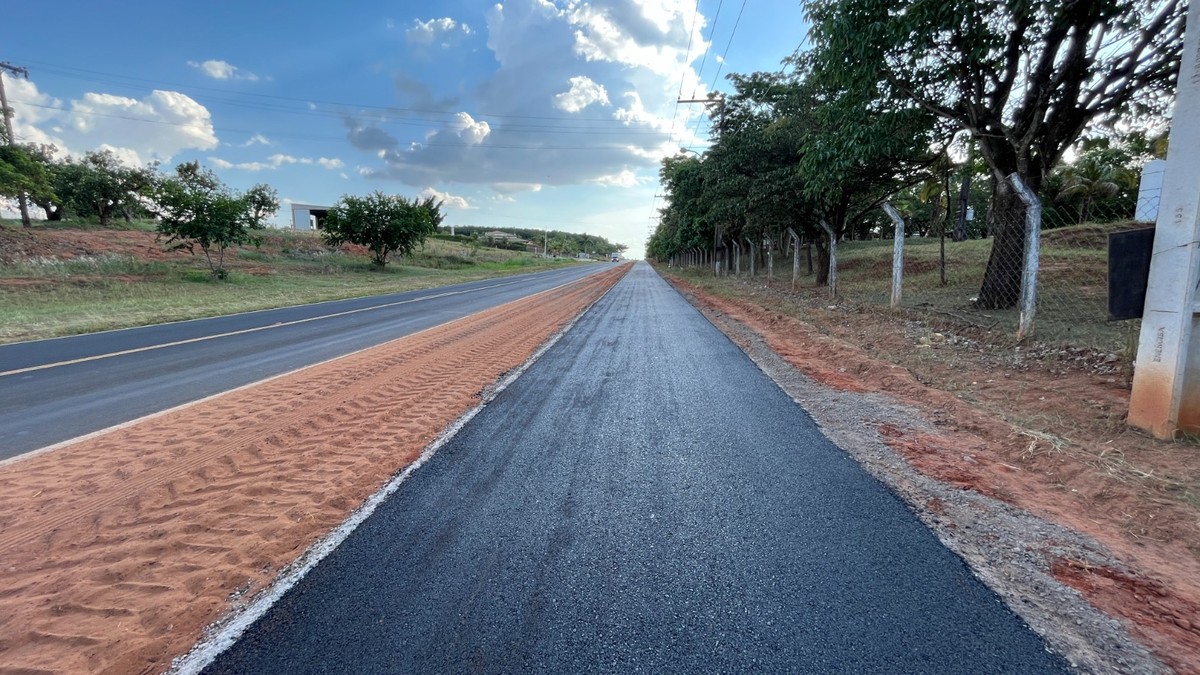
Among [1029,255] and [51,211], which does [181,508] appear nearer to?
[1029,255]

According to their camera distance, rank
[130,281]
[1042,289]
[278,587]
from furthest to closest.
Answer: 1. [130,281]
2. [1042,289]
3. [278,587]

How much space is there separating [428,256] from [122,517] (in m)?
50.0

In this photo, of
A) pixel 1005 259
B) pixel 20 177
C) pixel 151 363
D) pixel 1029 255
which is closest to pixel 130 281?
pixel 20 177

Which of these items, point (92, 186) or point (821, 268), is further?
point (92, 186)

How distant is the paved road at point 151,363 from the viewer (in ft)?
16.8

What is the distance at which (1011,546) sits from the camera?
2582 millimetres

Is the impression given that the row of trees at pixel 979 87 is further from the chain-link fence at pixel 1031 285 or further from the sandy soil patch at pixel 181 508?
the sandy soil patch at pixel 181 508

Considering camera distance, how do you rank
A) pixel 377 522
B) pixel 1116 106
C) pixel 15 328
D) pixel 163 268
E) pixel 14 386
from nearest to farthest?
pixel 377 522 < pixel 14 386 < pixel 1116 106 < pixel 15 328 < pixel 163 268

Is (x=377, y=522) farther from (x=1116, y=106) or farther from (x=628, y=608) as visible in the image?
(x=1116, y=106)

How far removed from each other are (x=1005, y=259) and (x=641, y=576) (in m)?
11.0

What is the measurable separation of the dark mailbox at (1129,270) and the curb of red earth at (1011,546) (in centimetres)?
169

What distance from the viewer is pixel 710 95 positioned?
2316 cm

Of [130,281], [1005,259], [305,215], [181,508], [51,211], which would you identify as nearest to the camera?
[181,508]

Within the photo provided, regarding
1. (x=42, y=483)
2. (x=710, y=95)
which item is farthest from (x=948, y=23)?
(x=710, y=95)
